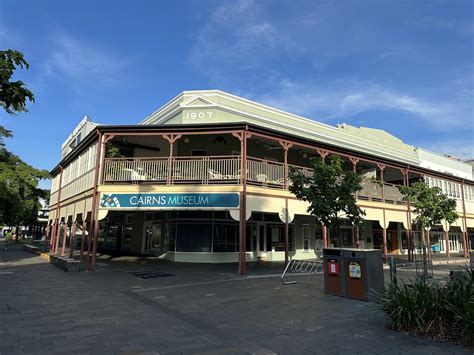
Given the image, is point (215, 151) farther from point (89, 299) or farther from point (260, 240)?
point (89, 299)

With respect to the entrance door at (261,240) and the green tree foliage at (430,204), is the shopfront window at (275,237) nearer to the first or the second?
the entrance door at (261,240)

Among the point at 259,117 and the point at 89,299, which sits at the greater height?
the point at 259,117

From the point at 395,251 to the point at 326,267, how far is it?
21635 millimetres

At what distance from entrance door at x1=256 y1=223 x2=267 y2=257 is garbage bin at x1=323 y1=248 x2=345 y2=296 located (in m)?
11.3

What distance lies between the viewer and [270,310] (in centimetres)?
782

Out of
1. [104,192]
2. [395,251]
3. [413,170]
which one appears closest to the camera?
[104,192]

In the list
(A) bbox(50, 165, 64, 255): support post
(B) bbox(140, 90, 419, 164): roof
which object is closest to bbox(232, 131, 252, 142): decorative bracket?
(B) bbox(140, 90, 419, 164): roof

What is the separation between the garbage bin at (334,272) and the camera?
9273 millimetres

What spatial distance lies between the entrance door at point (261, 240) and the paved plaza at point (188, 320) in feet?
30.3

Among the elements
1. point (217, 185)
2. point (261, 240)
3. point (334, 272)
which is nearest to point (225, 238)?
point (261, 240)

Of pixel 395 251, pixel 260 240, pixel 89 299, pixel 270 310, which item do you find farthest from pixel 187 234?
pixel 395 251

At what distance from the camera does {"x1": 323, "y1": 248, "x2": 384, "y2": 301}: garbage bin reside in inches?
340

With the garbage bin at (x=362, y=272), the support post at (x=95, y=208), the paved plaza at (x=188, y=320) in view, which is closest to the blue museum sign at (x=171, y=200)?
the support post at (x=95, y=208)

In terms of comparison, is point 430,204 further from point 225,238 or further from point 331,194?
point 225,238
